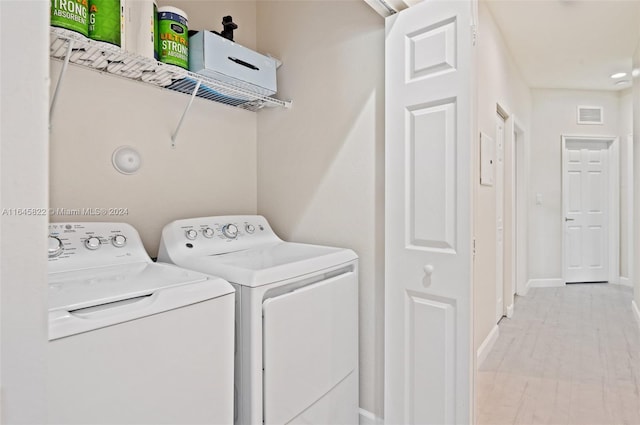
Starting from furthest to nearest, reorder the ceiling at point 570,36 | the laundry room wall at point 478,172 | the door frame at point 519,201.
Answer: the door frame at point 519,201 → the ceiling at point 570,36 → the laundry room wall at point 478,172

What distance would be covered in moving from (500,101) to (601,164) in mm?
3097

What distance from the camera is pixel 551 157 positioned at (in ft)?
16.2

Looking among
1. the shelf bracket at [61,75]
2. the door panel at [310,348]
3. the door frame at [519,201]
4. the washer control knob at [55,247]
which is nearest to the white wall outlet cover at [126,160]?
the shelf bracket at [61,75]

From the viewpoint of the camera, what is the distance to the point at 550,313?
3.69 m

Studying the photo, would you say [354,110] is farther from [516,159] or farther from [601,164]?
[601,164]

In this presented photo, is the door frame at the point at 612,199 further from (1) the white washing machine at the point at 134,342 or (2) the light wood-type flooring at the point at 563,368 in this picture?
(1) the white washing machine at the point at 134,342

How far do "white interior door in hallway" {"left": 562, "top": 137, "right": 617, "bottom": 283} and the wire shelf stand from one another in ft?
15.8

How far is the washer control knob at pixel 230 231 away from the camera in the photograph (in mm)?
1790

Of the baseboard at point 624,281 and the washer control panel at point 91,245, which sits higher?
the washer control panel at point 91,245

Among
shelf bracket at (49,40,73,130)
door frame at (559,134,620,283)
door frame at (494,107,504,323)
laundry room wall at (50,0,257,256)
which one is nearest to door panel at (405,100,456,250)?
laundry room wall at (50,0,257,256)

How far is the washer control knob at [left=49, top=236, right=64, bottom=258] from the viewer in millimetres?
1233

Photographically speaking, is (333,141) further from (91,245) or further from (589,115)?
(589,115)

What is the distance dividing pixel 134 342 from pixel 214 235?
0.85m

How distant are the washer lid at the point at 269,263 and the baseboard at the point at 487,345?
150cm
